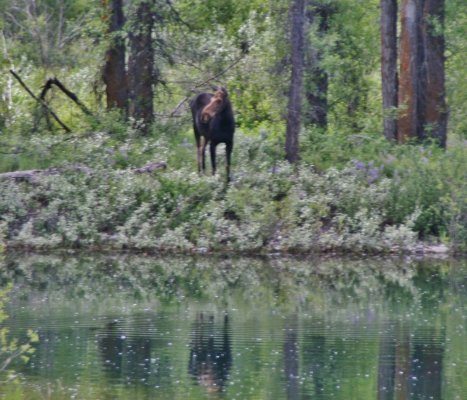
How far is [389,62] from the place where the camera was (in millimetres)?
26828

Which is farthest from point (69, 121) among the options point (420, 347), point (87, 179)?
point (420, 347)

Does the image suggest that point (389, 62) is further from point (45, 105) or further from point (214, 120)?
point (45, 105)

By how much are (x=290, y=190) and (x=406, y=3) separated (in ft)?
19.5

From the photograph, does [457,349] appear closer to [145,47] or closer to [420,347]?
[420,347]

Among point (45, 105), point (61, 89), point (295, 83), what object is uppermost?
point (61, 89)

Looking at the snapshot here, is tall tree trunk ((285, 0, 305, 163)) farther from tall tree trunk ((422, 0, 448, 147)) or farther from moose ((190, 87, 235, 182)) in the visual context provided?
tall tree trunk ((422, 0, 448, 147))

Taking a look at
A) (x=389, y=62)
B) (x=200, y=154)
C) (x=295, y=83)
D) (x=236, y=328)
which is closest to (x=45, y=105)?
(x=200, y=154)

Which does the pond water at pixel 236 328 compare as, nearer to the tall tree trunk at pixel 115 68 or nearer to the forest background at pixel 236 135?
the forest background at pixel 236 135

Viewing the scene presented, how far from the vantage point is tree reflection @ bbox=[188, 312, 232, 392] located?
11.8m

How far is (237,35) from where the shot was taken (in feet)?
102

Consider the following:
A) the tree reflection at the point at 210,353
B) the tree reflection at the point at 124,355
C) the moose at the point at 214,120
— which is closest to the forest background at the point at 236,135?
the moose at the point at 214,120

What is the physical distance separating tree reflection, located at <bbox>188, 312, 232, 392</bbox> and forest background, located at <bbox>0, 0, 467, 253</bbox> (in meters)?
6.96

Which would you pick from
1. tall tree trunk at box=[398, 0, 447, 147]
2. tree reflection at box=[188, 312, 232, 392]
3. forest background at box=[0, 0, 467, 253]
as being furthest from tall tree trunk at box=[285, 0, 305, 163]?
tree reflection at box=[188, 312, 232, 392]

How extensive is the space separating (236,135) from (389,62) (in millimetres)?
4265
